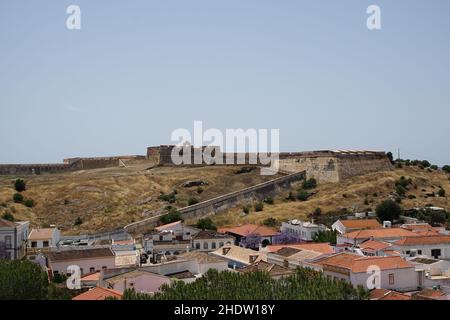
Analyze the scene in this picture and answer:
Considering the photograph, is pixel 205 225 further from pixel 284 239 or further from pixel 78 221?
pixel 78 221

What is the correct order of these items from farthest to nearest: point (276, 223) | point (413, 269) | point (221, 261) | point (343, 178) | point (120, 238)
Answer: point (343, 178)
point (276, 223)
point (120, 238)
point (221, 261)
point (413, 269)

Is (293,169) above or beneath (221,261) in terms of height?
above

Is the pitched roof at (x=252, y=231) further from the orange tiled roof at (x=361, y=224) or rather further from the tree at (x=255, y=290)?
the tree at (x=255, y=290)

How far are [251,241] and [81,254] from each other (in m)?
10.7

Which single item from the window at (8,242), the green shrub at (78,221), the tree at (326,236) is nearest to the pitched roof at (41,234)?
the window at (8,242)

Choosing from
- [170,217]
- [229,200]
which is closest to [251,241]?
[170,217]

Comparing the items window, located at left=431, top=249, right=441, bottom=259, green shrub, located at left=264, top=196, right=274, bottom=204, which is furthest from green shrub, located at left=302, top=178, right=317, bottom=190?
window, located at left=431, top=249, right=441, bottom=259

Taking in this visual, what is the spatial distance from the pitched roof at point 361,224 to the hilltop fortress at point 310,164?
13.0 meters

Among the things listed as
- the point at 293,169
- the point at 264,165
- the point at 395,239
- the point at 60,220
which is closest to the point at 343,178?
the point at 293,169

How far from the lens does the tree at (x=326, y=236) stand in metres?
34.1
